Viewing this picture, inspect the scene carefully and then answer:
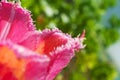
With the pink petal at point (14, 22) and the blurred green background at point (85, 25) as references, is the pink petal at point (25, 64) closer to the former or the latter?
the pink petal at point (14, 22)

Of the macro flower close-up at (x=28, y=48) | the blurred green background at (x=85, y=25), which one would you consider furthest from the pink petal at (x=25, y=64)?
the blurred green background at (x=85, y=25)

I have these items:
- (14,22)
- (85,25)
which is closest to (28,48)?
(14,22)

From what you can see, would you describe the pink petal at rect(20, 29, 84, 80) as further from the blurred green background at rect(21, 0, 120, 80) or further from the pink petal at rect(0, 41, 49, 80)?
the blurred green background at rect(21, 0, 120, 80)

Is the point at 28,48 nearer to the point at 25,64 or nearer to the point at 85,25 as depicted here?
the point at 25,64

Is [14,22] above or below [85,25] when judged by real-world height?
below

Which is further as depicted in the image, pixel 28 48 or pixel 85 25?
pixel 85 25
